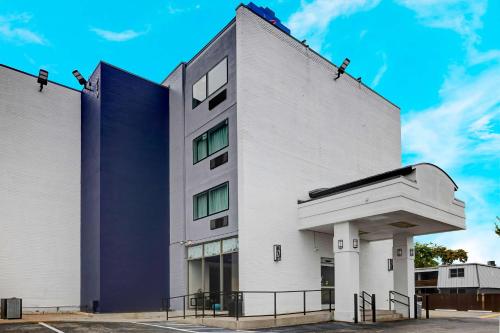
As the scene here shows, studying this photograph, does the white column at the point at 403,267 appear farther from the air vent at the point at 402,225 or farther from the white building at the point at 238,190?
the air vent at the point at 402,225

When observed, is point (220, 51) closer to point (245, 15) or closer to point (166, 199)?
point (245, 15)

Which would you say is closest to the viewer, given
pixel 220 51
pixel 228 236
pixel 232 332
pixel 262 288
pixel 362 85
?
pixel 232 332

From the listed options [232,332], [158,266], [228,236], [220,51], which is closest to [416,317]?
[228,236]

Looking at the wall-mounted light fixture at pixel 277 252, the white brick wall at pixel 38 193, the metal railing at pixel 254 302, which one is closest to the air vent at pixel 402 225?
the metal railing at pixel 254 302

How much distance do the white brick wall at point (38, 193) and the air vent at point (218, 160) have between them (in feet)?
25.2

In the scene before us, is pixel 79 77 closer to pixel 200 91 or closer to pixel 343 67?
pixel 200 91

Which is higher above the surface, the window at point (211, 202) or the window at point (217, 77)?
the window at point (217, 77)

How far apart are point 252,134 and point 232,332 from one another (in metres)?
8.43

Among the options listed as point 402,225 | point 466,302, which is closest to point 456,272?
point 466,302

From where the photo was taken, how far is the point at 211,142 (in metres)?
23.0

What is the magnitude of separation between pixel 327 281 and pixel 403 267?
3305mm

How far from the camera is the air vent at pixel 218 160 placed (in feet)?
71.0

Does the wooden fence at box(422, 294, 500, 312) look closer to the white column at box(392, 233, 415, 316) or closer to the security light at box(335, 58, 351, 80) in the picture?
the white column at box(392, 233, 415, 316)

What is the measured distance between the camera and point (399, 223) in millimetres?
20203
